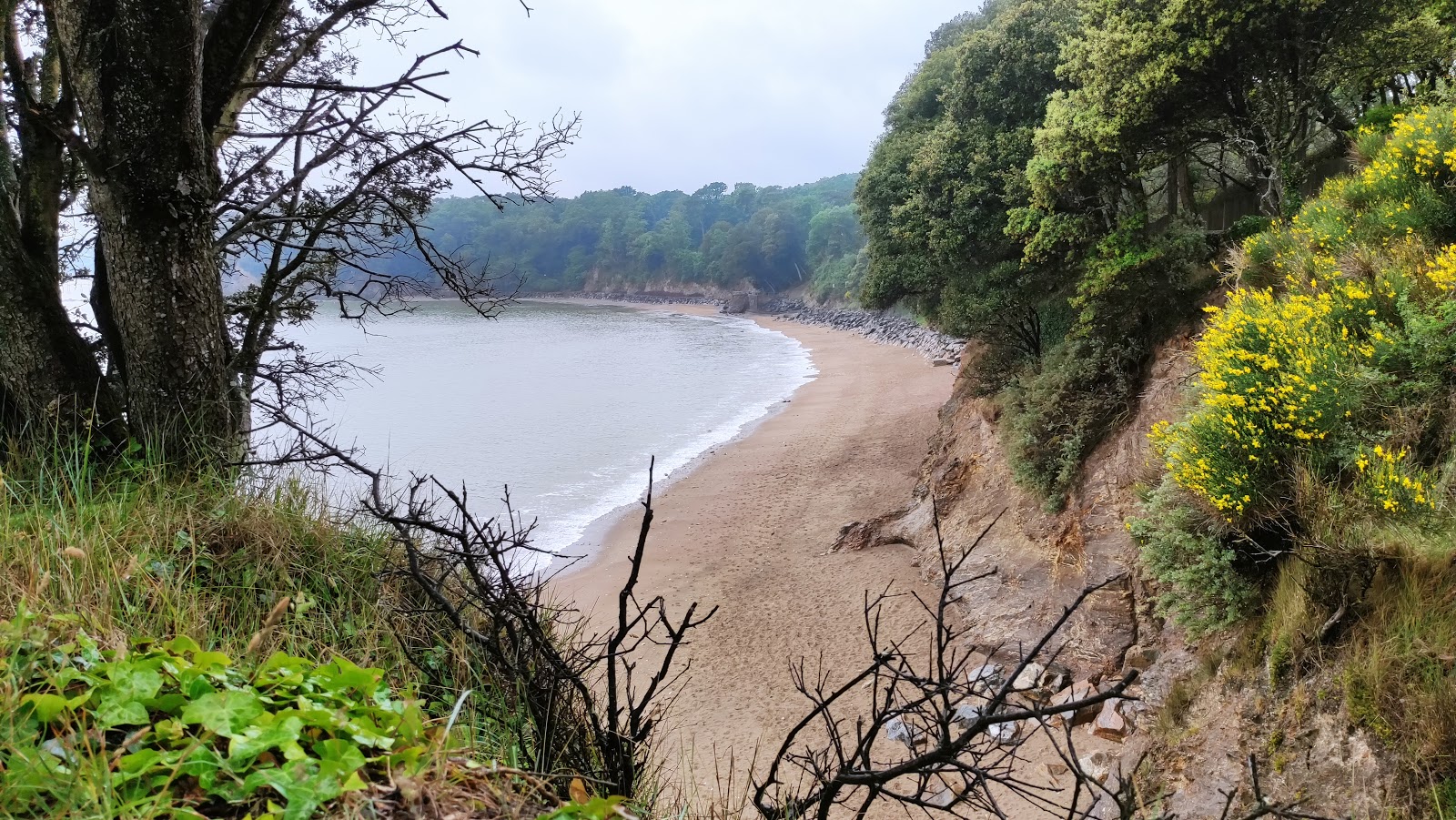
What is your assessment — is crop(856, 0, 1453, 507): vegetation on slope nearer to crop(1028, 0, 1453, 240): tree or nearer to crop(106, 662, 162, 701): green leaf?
crop(1028, 0, 1453, 240): tree

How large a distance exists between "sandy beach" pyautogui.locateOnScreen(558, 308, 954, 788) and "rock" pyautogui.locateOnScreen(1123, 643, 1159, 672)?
3.26m

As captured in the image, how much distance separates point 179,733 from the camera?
1495mm

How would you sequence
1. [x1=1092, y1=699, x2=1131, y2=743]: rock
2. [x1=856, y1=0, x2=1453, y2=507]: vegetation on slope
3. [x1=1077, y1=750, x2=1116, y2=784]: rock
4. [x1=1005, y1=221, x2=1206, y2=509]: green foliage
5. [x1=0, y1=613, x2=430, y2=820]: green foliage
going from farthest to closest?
[x1=1005, y1=221, x2=1206, y2=509]: green foliage → [x1=856, y1=0, x2=1453, y2=507]: vegetation on slope → [x1=1092, y1=699, x2=1131, y2=743]: rock → [x1=1077, y1=750, x2=1116, y2=784]: rock → [x1=0, y1=613, x2=430, y2=820]: green foliage

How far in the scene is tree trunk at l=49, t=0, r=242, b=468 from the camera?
11.5 ft

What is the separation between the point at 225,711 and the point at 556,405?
96.1ft

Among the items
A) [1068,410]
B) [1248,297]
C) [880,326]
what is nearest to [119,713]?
[1248,297]

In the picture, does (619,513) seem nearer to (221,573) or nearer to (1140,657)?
(1140,657)

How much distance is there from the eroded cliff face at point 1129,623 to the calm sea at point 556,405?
270 inches

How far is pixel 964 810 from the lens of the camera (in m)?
7.25

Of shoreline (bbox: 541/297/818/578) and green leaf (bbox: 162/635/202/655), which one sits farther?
shoreline (bbox: 541/297/818/578)

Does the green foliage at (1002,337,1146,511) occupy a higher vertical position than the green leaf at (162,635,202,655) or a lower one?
lower

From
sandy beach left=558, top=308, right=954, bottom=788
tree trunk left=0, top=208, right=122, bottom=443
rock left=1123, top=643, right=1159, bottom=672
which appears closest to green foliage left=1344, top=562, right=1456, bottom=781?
rock left=1123, top=643, right=1159, bottom=672

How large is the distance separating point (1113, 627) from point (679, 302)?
8172 cm

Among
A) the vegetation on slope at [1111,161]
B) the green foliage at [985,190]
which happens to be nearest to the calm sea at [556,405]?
the vegetation on slope at [1111,161]
